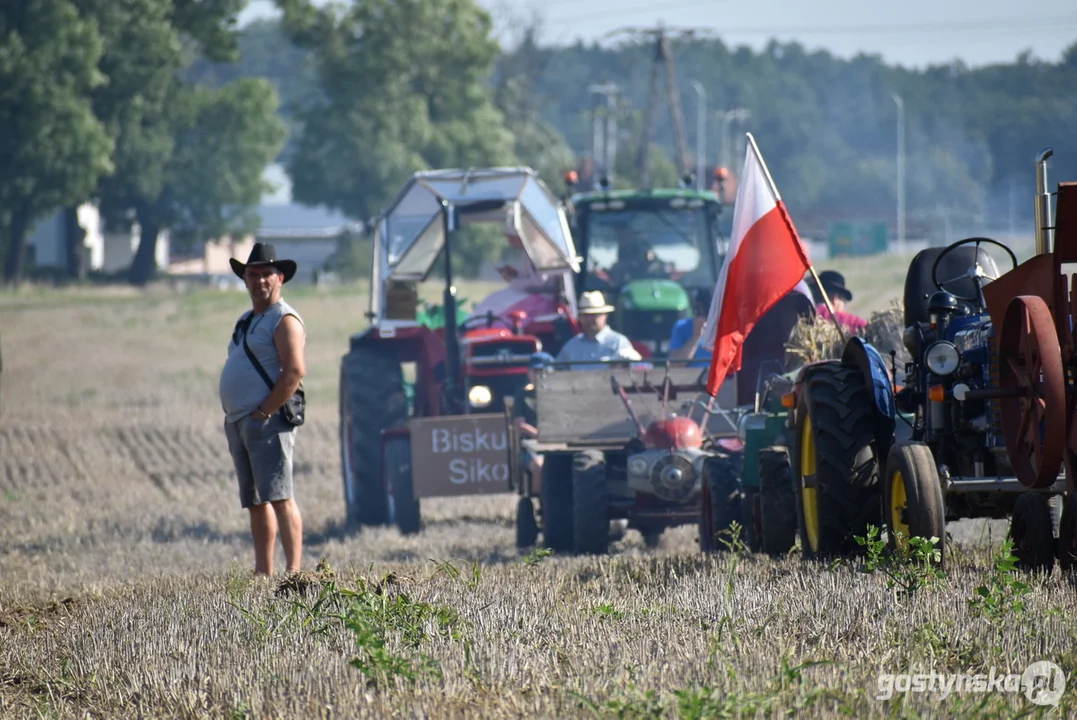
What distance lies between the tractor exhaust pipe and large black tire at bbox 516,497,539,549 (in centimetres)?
556

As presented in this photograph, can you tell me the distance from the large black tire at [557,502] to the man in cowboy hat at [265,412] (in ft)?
9.53

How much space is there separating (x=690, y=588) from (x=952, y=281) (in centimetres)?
215

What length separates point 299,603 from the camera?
5.93 meters

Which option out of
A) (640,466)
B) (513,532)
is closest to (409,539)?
(513,532)

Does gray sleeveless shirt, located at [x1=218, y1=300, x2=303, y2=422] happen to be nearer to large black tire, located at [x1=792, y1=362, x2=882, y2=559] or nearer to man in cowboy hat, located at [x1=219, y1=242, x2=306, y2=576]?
man in cowboy hat, located at [x1=219, y1=242, x2=306, y2=576]

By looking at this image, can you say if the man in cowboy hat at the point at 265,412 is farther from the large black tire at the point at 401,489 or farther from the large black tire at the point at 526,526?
the large black tire at the point at 401,489

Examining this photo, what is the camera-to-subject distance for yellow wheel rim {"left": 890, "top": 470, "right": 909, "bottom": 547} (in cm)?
669

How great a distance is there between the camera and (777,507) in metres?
8.33

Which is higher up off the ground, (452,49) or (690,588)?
(452,49)

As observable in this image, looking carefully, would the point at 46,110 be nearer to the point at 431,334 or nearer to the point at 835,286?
the point at 431,334

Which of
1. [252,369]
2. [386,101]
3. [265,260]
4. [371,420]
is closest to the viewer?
[252,369]

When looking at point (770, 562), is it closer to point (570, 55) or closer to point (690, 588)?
point (690, 588)

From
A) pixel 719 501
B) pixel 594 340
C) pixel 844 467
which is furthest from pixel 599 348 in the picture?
pixel 844 467

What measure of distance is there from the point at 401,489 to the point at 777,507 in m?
5.05
